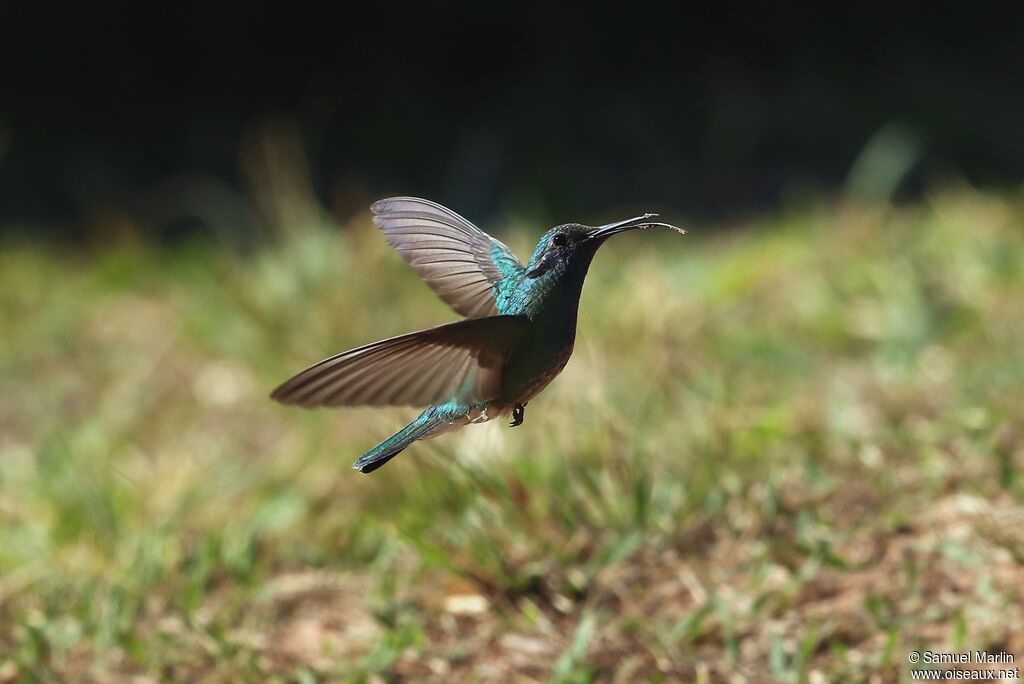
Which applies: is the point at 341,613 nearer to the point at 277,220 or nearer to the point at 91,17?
the point at 277,220

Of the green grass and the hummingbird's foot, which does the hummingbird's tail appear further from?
the green grass

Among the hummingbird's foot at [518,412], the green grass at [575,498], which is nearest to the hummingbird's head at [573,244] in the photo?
the hummingbird's foot at [518,412]

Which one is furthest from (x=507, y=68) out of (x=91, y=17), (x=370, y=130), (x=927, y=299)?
(x=927, y=299)

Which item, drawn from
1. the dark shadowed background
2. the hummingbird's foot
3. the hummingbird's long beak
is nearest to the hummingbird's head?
the hummingbird's long beak

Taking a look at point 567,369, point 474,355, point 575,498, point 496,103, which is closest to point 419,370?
point 474,355

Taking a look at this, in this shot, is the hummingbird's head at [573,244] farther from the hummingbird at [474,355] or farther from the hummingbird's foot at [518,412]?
the hummingbird's foot at [518,412]

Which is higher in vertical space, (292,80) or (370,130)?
(292,80)
